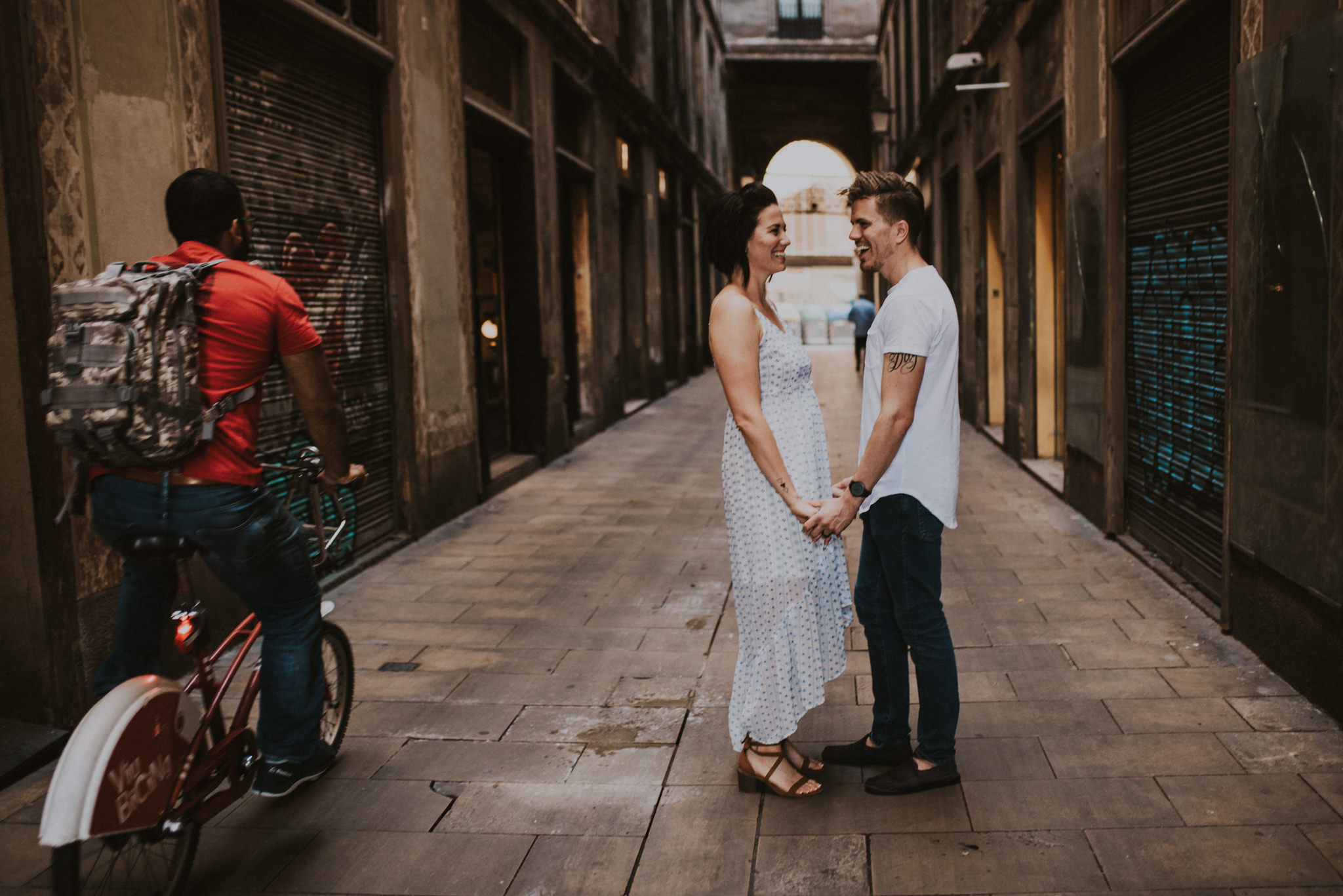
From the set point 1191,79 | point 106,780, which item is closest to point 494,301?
point 1191,79

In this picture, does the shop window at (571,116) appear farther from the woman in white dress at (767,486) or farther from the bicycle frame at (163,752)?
the bicycle frame at (163,752)

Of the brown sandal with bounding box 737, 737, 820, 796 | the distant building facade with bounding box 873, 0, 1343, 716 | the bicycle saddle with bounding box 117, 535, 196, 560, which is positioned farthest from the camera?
the distant building facade with bounding box 873, 0, 1343, 716

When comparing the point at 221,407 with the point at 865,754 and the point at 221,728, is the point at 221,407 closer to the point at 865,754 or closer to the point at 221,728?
the point at 221,728

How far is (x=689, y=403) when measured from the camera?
18531 mm

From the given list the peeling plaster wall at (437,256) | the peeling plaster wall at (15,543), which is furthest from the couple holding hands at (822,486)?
the peeling plaster wall at (437,256)

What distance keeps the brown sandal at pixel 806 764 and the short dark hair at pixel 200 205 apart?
2238 millimetres

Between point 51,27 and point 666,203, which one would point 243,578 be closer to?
point 51,27

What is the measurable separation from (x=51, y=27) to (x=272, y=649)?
8.26 ft

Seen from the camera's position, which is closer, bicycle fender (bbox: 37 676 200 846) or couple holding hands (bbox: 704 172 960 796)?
bicycle fender (bbox: 37 676 200 846)

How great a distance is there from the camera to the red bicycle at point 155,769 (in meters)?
2.54

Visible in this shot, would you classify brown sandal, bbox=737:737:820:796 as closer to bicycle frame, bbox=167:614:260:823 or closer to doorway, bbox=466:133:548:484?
bicycle frame, bbox=167:614:260:823

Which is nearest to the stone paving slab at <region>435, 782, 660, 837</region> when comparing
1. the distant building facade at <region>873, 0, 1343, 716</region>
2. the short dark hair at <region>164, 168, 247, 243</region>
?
the short dark hair at <region>164, 168, 247, 243</region>

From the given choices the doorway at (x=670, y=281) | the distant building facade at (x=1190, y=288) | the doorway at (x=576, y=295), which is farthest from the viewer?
the doorway at (x=670, y=281)

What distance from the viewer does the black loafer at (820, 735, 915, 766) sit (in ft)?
12.4
